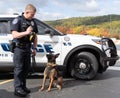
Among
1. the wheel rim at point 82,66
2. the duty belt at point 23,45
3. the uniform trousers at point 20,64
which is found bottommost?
the wheel rim at point 82,66

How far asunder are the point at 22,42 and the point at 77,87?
1.93m

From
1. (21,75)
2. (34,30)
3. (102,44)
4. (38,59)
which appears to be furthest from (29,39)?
(102,44)

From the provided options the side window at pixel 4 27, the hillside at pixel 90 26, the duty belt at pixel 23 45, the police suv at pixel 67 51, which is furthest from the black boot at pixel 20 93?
the hillside at pixel 90 26

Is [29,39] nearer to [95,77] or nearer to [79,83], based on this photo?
[79,83]

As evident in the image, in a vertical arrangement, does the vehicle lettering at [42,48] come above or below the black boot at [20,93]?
above

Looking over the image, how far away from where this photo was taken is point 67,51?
924 cm

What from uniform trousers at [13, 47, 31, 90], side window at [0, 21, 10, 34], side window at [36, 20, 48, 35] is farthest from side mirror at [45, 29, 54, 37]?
uniform trousers at [13, 47, 31, 90]

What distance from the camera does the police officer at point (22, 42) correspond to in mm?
7023

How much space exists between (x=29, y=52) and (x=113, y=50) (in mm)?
3028

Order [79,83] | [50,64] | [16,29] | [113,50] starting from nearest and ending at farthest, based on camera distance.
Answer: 1. [16,29]
2. [50,64]
3. [79,83]
4. [113,50]

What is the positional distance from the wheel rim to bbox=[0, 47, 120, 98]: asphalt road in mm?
267

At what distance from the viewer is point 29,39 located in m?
7.24

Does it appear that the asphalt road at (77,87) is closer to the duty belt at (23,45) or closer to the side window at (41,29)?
the duty belt at (23,45)

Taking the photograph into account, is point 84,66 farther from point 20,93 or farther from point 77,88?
point 20,93
